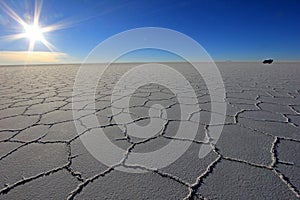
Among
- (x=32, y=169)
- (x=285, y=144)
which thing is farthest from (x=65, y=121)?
(x=285, y=144)

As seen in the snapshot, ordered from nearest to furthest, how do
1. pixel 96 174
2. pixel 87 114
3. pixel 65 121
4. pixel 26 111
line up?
1. pixel 96 174
2. pixel 65 121
3. pixel 87 114
4. pixel 26 111

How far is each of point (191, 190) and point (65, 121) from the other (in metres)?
1.51

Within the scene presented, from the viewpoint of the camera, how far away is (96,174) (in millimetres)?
1127

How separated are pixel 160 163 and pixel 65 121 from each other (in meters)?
1.22

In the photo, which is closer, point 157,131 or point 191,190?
point 191,190

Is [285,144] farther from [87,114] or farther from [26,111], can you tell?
[26,111]

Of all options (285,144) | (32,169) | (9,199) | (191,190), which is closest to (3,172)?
(32,169)

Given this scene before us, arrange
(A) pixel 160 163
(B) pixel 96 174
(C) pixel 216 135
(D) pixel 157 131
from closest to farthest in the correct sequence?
1. (B) pixel 96 174
2. (A) pixel 160 163
3. (C) pixel 216 135
4. (D) pixel 157 131

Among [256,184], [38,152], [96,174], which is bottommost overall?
[256,184]

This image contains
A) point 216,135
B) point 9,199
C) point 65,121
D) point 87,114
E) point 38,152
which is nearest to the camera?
point 9,199

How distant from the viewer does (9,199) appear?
932 mm

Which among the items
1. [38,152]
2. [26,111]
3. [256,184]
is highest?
[26,111]

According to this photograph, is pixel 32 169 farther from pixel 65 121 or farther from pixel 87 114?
pixel 87 114

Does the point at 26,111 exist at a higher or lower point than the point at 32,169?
higher
